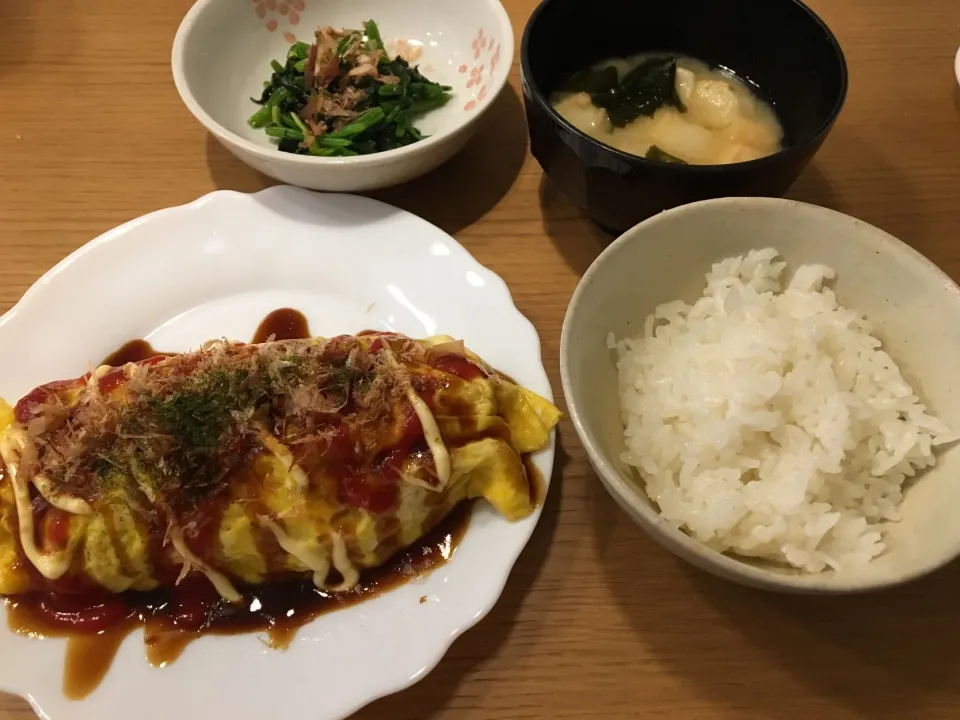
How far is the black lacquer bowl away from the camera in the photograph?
1531 mm

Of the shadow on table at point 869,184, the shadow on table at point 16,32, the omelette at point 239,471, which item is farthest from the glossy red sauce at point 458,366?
the shadow on table at point 16,32

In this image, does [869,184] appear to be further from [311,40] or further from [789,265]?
[311,40]

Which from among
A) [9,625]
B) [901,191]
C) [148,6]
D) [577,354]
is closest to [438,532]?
[577,354]

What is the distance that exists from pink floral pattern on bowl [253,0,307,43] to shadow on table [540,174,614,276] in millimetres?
1000

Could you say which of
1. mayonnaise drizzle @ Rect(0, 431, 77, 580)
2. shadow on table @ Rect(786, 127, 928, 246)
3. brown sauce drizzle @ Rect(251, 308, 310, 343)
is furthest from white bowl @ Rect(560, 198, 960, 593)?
mayonnaise drizzle @ Rect(0, 431, 77, 580)

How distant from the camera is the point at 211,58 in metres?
2.08

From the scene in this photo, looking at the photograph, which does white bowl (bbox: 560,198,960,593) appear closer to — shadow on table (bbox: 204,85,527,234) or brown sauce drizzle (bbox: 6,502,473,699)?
brown sauce drizzle (bbox: 6,502,473,699)

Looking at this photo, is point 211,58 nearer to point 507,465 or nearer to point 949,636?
point 507,465

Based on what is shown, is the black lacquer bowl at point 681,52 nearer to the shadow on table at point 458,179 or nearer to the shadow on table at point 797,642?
the shadow on table at point 458,179

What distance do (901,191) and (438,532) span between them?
1626mm

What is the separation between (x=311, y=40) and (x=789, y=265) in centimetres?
165

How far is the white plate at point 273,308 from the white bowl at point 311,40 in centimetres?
14

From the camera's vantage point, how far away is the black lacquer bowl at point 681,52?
153 centimetres

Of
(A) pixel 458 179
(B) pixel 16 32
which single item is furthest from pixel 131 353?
(B) pixel 16 32
